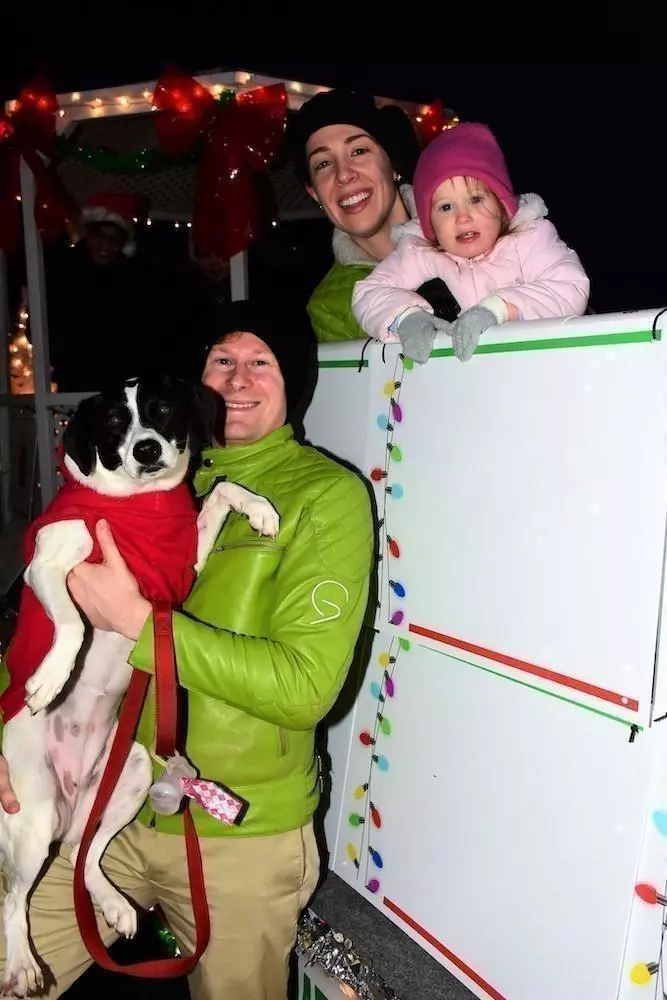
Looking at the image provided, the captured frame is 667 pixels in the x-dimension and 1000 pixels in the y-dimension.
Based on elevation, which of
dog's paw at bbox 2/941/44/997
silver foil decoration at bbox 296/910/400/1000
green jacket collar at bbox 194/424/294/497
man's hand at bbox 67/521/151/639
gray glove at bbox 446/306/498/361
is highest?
gray glove at bbox 446/306/498/361

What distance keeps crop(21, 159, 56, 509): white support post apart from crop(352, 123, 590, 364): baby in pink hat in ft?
9.00

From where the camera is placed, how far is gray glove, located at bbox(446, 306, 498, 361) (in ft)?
4.66

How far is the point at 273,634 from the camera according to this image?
137 centimetres

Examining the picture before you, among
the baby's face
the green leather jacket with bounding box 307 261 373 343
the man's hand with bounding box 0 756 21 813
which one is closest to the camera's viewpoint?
the man's hand with bounding box 0 756 21 813

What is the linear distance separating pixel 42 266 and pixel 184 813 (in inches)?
134

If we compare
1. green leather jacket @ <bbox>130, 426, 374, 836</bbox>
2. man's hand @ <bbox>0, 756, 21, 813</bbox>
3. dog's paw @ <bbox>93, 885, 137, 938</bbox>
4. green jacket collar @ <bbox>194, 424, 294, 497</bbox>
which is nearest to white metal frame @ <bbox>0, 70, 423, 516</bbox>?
green jacket collar @ <bbox>194, 424, 294, 497</bbox>

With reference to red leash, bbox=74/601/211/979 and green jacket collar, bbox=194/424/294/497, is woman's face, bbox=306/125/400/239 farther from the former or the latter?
red leash, bbox=74/601/211/979

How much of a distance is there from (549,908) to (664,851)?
0.86 feet

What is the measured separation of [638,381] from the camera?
1156 millimetres

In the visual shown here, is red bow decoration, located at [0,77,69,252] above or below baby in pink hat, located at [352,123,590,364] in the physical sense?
above

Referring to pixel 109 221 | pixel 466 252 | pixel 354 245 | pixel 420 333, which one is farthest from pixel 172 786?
pixel 109 221

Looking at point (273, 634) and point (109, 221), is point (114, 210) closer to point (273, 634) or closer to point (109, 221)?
point (109, 221)

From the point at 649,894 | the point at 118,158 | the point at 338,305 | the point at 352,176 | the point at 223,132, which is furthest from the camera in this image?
the point at 118,158

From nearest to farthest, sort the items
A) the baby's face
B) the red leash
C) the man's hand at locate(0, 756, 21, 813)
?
the red leash
the man's hand at locate(0, 756, 21, 813)
the baby's face
